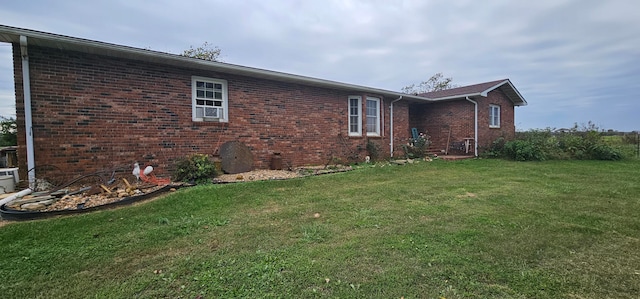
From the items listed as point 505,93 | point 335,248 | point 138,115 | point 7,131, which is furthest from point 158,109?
point 505,93

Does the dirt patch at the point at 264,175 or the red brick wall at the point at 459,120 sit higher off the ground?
the red brick wall at the point at 459,120

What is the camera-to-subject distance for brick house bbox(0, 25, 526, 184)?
558 cm

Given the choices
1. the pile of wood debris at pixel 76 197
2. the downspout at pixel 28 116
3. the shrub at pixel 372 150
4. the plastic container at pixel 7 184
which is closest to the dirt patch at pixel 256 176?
the pile of wood debris at pixel 76 197

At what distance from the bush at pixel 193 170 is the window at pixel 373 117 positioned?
23.7 ft

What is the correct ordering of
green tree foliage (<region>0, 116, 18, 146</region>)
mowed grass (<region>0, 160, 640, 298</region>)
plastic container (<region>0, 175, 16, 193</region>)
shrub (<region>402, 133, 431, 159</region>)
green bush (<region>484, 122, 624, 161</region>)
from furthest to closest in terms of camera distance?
shrub (<region>402, 133, 431, 159</region>) → green bush (<region>484, 122, 624, 161</region>) → green tree foliage (<region>0, 116, 18, 146</region>) → plastic container (<region>0, 175, 16, 193</region>) → mowed grass (<region>0, 160, 640, 298</region>)

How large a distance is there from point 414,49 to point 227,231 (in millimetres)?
18931

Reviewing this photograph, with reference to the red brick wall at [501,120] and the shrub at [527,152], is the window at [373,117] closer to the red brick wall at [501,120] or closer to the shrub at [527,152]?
the red brick wall at [501,120]

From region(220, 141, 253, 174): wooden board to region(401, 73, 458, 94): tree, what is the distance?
28436 mm

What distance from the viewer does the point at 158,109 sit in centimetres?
694

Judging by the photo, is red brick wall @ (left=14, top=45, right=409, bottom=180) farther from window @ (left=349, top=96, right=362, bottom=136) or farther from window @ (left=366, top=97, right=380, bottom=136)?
window @ (left=366, top=97, right=380, bottom=136)

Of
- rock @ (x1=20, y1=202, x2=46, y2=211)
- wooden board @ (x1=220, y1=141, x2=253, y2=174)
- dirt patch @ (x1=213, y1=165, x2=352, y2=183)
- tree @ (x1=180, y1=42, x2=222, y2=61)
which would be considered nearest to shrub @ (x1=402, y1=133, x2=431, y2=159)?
dirt patch @ (x1=213, y1=165, x2=352, y2=183)

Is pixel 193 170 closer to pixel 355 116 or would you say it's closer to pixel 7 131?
pixel 355 116

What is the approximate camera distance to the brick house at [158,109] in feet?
18.3

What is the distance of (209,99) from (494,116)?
1498cm
